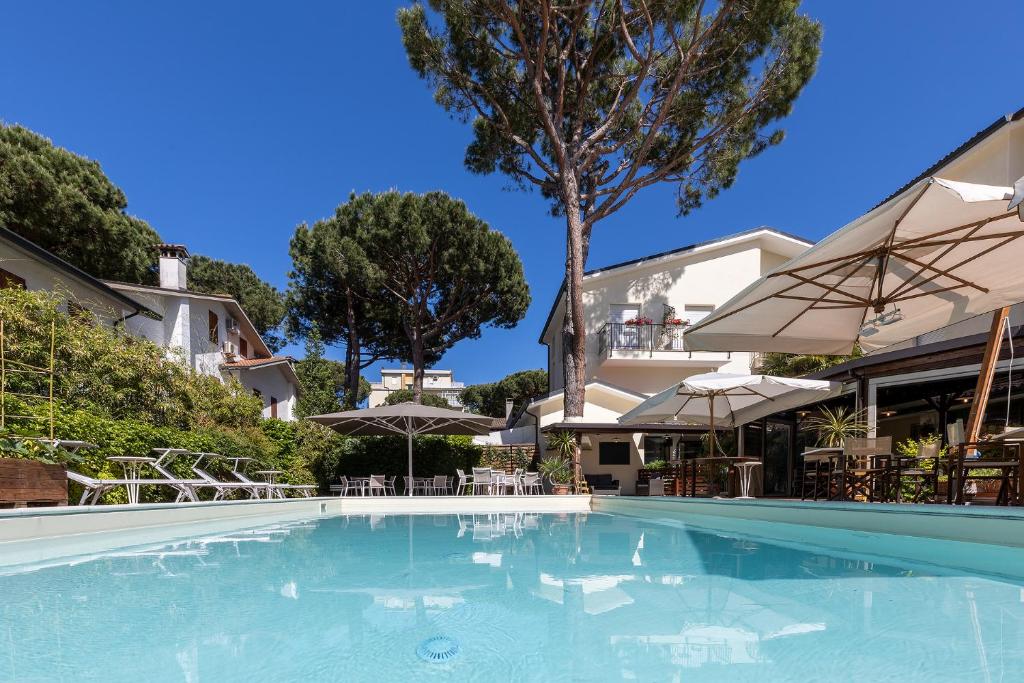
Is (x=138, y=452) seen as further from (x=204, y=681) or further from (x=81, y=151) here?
(x=81, y=151)

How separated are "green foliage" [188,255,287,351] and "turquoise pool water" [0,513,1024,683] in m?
34.2

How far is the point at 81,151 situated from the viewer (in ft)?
73.5

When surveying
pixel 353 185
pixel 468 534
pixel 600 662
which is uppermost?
pixel 353 185

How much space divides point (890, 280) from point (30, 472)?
9.83 meters

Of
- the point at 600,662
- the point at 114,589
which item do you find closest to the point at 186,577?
the point at 114,589

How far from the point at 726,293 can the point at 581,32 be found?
397 inches

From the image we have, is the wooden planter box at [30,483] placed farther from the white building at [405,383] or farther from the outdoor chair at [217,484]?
the white building at [405,383]

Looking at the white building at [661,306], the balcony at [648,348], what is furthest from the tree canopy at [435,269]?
the balcony at [648,348]

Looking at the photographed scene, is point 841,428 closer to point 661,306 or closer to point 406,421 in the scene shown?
point 406,421

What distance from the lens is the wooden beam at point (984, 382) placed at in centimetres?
556

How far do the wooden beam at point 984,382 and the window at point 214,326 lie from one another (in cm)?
2119

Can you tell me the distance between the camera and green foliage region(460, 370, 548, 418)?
41.1 m

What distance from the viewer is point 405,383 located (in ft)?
184

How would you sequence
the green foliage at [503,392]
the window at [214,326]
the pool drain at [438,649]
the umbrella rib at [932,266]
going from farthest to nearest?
the green foliage at [503,392]
the window at [214,326]
the umbrella rib at [932,266]
the pool drain at [438,649]
